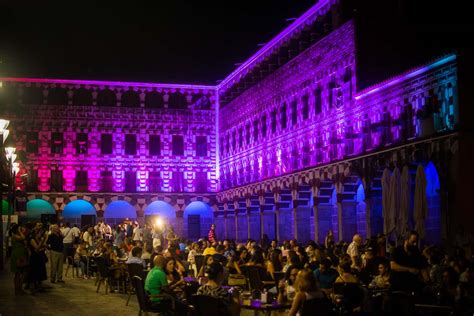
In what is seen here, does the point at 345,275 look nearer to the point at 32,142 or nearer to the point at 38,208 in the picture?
the point at 38,208

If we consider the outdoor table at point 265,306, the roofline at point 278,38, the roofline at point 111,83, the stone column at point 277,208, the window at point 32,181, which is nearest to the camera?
the outdoor table at point 265,306

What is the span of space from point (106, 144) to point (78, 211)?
5704 mm

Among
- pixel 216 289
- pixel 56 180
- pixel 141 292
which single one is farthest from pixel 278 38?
pixel 216 289

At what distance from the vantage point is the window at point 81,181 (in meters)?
55.1

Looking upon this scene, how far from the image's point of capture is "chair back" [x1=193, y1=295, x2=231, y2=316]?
9141 millimetres

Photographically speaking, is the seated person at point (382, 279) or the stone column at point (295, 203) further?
the stone column at point (295, 203)

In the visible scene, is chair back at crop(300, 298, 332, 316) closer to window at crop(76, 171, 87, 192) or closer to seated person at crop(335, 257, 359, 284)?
seated person at crop(335, 257, 359, 284)

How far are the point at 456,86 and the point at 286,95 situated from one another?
17.9m

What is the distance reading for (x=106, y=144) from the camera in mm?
56375

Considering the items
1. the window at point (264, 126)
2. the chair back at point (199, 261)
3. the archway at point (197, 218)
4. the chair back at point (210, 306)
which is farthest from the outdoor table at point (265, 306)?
the archway at point (197, 218)

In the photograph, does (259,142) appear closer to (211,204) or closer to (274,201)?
(274,201)

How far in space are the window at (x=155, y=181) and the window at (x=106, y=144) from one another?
3837 mm

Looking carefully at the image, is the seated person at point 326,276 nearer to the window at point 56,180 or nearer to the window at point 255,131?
the window at point 255,131

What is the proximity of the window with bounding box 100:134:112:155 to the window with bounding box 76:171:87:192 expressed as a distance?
2267 millimetres
